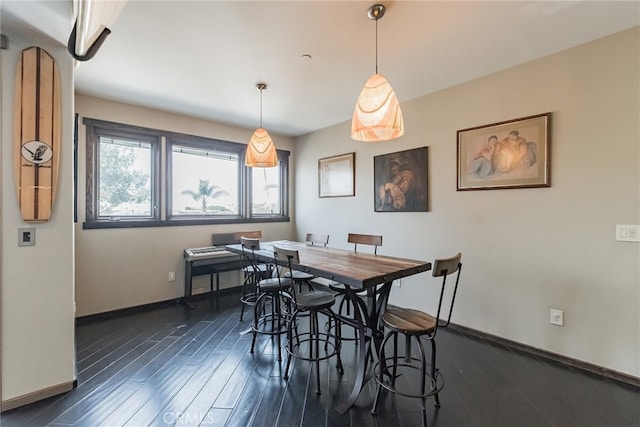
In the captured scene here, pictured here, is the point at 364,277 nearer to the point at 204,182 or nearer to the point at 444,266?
the point at 444,266

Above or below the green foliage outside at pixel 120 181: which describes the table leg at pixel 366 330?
below

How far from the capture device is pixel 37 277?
75.1 inches

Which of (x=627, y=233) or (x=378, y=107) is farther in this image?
(x=627, y=233)

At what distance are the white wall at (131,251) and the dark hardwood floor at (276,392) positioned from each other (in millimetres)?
696

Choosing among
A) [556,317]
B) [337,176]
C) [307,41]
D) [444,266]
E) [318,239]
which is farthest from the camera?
[337,176]

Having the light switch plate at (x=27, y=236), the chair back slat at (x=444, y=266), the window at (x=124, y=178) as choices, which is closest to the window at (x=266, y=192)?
the window at (x=124, y=178)

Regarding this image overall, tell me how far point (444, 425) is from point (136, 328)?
306 centimetres

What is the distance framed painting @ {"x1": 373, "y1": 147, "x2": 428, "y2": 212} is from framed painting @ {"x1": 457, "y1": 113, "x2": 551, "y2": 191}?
0.45 m

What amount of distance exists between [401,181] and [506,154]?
3.80 feet

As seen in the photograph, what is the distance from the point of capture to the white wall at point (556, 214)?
212cm

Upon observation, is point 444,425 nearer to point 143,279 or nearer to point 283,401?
point 283,401

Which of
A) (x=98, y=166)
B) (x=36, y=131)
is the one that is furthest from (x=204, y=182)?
(x=36, y=131)

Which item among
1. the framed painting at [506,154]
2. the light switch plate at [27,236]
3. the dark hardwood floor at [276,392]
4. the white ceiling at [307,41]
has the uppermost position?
the white ceiling at [307,41]

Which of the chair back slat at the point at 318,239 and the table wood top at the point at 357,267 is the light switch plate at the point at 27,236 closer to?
the table wood top at the point at 357,267
